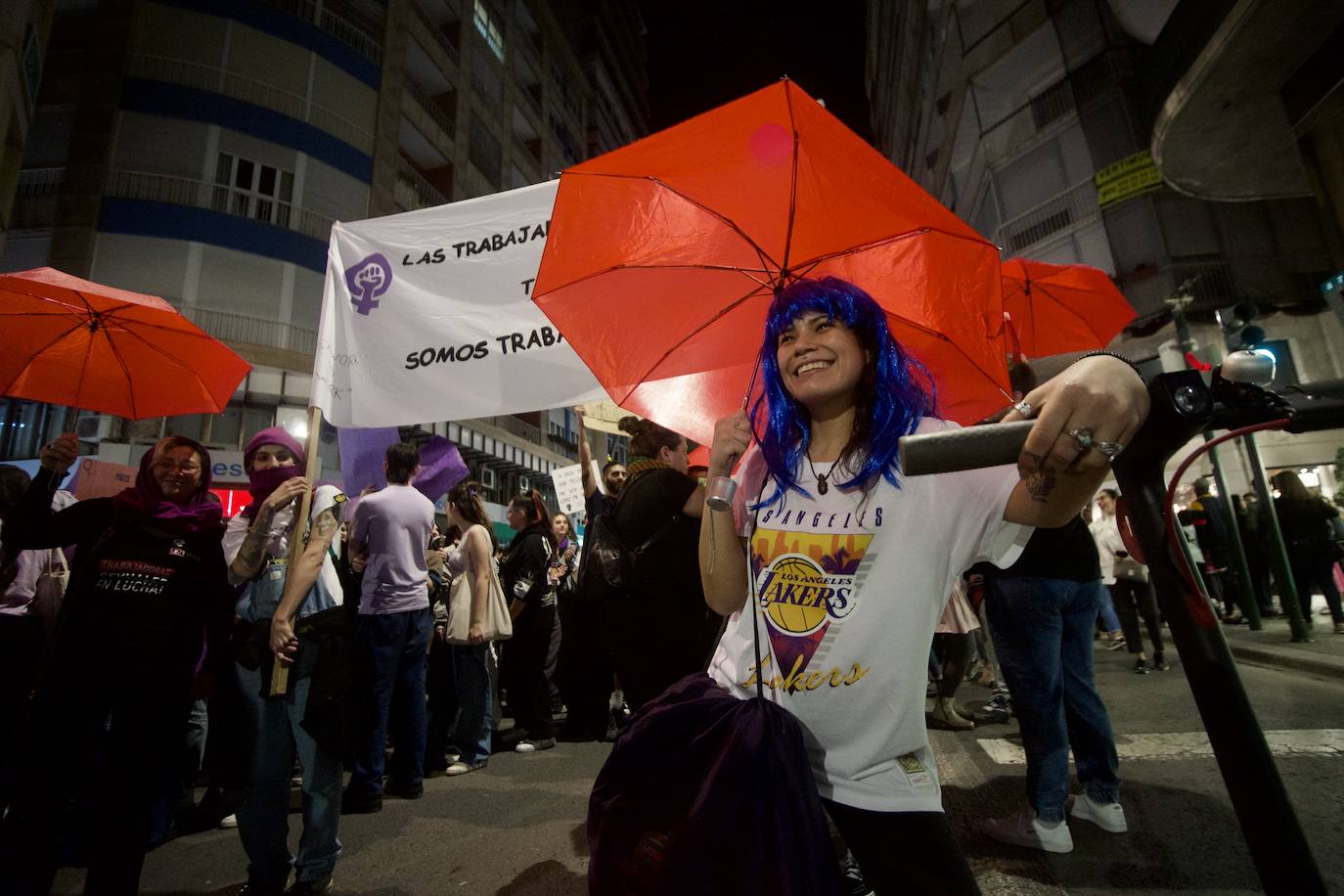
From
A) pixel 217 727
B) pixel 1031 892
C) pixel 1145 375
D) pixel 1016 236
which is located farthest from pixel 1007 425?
pixel 1016 236

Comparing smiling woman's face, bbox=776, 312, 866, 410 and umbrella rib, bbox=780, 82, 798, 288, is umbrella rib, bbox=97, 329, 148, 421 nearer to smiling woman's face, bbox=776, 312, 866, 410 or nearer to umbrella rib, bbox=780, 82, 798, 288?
umbrella rib, bbox=780, 82, 798, 288

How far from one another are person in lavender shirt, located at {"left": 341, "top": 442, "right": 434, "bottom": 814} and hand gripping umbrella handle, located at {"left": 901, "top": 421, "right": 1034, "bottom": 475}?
12.4ft

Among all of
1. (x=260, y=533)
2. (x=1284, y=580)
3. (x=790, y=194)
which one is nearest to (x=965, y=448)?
(x=790, y=194)

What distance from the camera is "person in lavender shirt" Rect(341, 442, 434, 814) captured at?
4.00 meters

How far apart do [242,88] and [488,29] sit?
1428 cm

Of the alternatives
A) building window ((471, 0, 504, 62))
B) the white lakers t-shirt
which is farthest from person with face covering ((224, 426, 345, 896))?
building window ((471, 0, 504, 62))

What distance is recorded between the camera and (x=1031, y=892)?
8.52ft

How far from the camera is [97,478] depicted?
37.8 ft

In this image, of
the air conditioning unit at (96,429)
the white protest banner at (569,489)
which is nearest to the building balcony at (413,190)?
the air conditioning unit at (96,429)

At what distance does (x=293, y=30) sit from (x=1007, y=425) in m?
26.1

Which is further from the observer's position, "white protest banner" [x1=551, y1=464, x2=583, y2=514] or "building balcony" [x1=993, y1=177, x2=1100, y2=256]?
"building balcony" [x1=993, y1=177, x2=1100, y2=256]

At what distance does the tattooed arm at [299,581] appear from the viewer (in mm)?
2900

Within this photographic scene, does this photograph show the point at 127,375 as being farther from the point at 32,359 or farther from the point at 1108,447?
the point at 1108,447

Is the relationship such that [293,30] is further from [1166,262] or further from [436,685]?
[1166,262]
